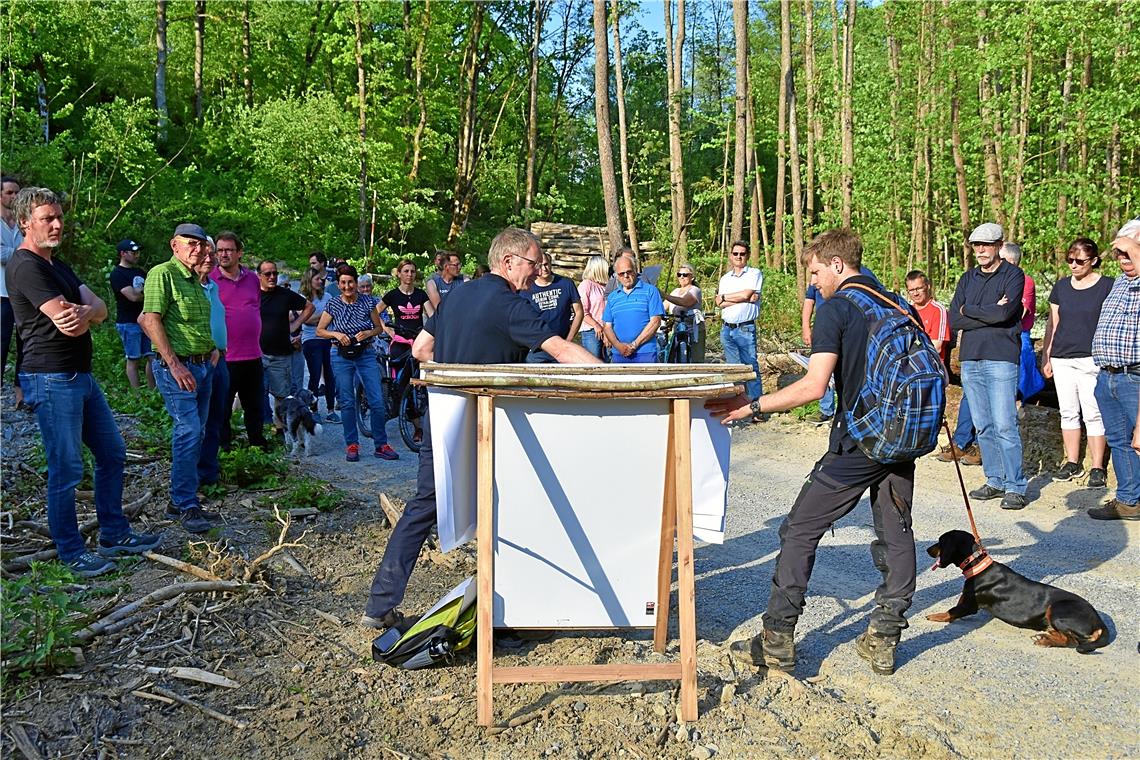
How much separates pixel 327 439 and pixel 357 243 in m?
18.0

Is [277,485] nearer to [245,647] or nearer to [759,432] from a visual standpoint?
[245,647]

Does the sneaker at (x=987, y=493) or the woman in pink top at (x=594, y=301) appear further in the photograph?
the woman in pink top at (x=594, y=301)

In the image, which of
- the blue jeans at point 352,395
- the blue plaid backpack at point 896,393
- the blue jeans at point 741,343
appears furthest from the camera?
the blue jeans at point 741,343

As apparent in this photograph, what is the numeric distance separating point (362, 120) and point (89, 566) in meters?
21.3

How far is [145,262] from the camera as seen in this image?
22375 millimetres

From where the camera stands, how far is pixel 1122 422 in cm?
706

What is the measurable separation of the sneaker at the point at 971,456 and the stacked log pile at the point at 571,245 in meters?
19.6

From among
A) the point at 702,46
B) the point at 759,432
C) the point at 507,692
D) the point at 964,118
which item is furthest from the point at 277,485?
the point at 702,46

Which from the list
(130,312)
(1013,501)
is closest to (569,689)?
(1013,501)

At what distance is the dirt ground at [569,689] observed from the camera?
3600 millimetres

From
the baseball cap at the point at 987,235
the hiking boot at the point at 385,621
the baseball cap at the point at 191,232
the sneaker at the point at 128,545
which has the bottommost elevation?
the hiking boot at the point at 385,621

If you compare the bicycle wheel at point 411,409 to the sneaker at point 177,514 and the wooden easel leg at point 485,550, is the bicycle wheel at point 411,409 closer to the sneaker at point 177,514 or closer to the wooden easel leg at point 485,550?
the sneaker at point 177,514

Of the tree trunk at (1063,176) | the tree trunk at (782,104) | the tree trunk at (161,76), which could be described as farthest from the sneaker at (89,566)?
the tree trunk at (161,76)

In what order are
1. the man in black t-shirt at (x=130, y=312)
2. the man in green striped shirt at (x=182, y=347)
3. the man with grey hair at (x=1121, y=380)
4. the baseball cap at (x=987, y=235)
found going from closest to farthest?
the man in green striped shirt at (x=182, y=347) < the man with grey hair at (x=1121, y=380) < the baseball cap at (x=987, y=235) < the man in black t-shirt at (x=130, y=312)
